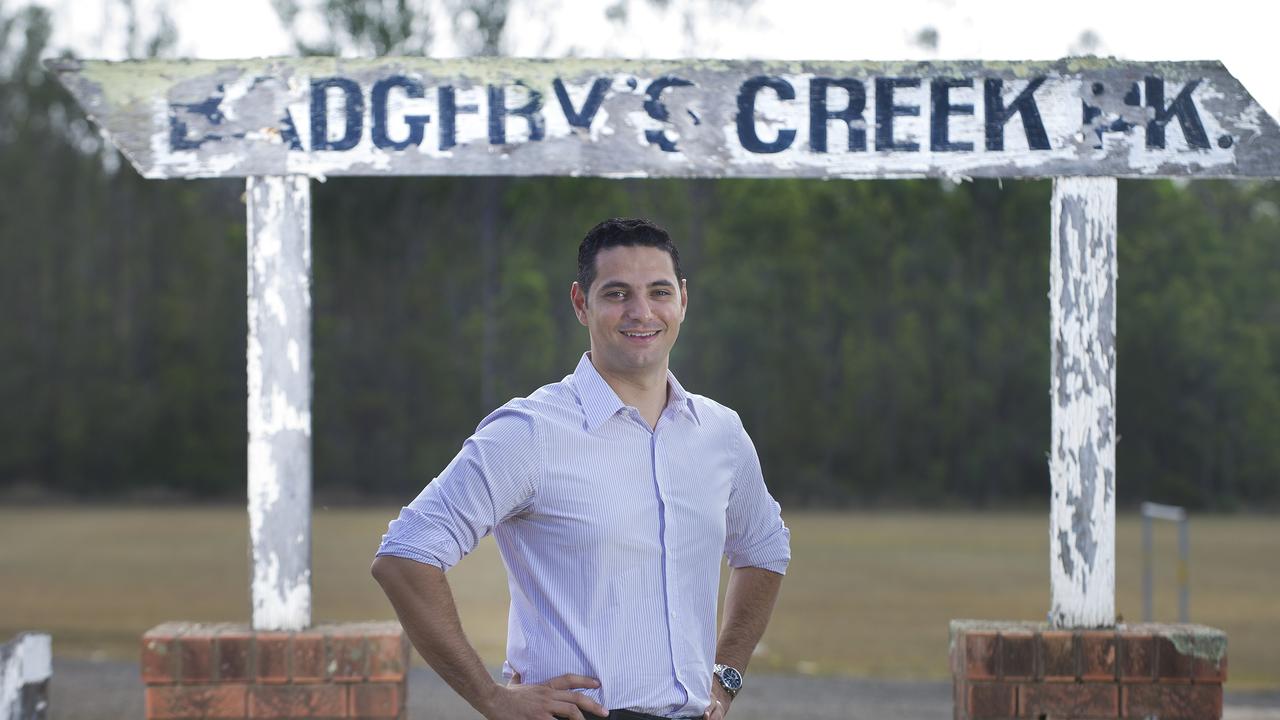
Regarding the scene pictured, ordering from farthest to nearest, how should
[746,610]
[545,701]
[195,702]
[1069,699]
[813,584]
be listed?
[813,584] → [1069,699] → [195,702] → [746,610] → [545,701]

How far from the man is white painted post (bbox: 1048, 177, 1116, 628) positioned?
2311 millimetres

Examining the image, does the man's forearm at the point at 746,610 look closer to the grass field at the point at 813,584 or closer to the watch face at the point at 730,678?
the watch face at the point at 730,678

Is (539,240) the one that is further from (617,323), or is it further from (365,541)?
(617,323)

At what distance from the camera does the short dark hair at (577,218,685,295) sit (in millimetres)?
2996

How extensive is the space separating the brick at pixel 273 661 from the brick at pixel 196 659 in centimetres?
15

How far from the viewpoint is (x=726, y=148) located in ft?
16.4

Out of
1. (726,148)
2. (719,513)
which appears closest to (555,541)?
(719,513)

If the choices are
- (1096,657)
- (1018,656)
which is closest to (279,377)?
(1018,656)

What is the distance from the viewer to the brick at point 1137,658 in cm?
491

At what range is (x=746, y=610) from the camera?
3.35m

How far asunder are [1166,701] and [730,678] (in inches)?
90.4

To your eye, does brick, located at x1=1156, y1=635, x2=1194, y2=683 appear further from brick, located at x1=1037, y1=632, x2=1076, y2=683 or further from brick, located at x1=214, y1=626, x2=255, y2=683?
brick, located at x1=214, y1=626, x2=255, y2=683

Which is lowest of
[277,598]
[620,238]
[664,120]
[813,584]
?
[813,584]

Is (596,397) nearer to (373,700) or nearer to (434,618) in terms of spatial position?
(434,618)
